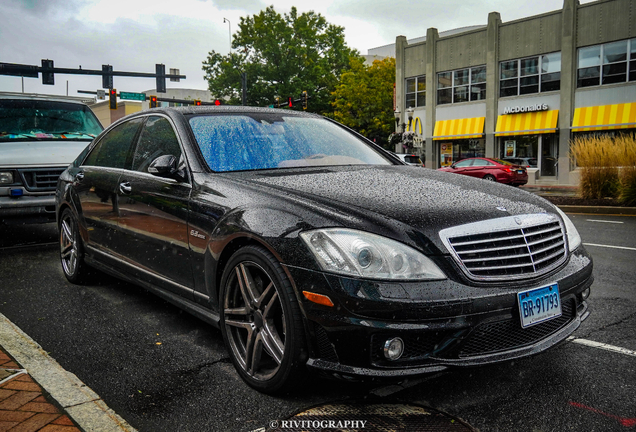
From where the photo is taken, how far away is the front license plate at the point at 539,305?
8.47ft

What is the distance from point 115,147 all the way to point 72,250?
1266 millimetres

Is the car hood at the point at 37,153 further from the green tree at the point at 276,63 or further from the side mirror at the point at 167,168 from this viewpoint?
the green tree at the point at 276,63

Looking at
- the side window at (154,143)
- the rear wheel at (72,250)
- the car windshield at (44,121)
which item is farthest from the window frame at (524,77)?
the side window at (154,143)

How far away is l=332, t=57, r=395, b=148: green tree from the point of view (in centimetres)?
4322

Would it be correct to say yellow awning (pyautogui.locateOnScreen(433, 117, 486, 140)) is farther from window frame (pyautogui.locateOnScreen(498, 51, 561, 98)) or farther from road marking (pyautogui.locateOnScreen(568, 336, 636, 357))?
road marking (pyautogui.locateOnScreen(568, 336, 636, 357))

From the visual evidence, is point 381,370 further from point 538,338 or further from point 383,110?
point 383,110

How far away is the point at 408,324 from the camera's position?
2.39 meters

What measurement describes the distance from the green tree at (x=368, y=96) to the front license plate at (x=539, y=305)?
1615 inches

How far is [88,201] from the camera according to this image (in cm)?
484

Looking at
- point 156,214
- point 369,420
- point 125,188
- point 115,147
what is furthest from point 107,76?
point 369,420

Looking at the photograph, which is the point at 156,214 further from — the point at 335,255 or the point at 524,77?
the point at 524,77

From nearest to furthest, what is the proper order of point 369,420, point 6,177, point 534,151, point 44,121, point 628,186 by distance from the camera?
point 369,420
point 6,177
point 44,121
point 628,186
point 534,151

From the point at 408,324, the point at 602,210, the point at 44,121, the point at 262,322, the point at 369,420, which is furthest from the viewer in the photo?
the point at 602,210

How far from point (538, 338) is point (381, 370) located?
85 cm
